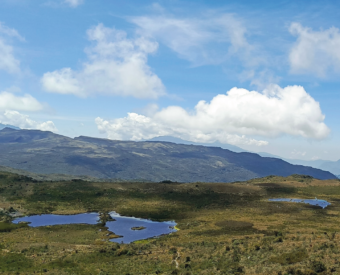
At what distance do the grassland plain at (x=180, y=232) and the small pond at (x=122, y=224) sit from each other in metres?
3.26

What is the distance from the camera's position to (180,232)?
6700cm

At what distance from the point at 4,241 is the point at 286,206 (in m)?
88.9

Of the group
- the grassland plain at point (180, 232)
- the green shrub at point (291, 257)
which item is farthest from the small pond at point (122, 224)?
the green shrub at point (291, 257)

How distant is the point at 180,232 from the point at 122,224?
18280 mm

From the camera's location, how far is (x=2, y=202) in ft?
323

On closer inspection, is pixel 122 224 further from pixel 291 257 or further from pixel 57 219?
pixel 291 257

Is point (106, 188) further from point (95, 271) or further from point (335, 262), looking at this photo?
point (335, 262)

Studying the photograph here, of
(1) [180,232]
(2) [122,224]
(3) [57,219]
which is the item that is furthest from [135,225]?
(3) [57,219]

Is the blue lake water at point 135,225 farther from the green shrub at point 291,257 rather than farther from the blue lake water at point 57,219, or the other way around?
the green shrub at point 291,257

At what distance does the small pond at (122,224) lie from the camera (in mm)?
66062

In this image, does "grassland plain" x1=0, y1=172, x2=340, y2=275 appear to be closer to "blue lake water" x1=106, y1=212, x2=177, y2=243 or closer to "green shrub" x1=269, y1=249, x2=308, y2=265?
"green shrub" x1=269, y1=249, x2=308, y2=265

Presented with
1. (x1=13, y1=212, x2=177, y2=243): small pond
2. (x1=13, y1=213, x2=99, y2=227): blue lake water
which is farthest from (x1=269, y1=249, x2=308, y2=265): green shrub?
(x1=13, y1=213, x2=99, y2=227): blue lake water

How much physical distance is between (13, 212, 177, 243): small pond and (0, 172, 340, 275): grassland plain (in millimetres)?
3259

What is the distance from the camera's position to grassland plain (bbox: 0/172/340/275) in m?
39.0
